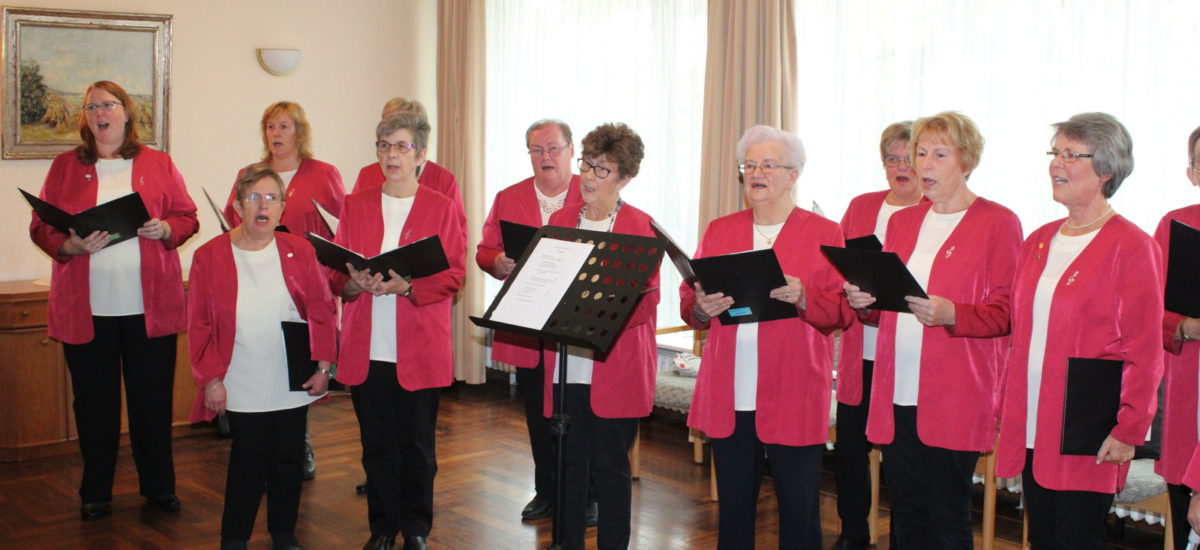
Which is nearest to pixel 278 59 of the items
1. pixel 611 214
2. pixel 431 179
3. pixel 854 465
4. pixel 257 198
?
pixel 431 179

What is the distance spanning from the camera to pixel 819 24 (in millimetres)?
5125

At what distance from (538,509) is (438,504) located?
486 millimetres

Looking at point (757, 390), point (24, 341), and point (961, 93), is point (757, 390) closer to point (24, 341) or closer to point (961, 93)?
point (961, 93)

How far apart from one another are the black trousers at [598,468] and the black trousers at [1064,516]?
1284mm

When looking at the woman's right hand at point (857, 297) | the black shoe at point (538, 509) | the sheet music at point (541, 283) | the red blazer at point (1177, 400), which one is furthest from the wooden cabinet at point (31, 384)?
the red blazer at point (1177, 400)

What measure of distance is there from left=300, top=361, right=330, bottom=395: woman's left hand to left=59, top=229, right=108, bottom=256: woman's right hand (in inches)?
46.0

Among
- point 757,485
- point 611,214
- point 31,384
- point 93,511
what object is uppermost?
point 611,214

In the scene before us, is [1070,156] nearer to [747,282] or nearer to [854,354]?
[747,282]

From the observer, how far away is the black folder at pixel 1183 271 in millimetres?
2499

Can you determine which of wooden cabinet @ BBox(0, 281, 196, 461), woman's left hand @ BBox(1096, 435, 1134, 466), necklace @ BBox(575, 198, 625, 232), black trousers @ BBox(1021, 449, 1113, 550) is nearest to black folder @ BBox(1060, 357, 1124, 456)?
woman's left hand @ BBox(1096, 435, 1134, 466)

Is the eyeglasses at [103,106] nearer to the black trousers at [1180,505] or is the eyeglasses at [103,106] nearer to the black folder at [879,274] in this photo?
the black folder at [879,274]

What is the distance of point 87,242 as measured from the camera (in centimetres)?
407

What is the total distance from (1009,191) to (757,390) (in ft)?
6.86

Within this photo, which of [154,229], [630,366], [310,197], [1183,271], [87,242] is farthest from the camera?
[310,197]
